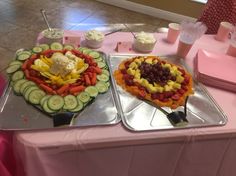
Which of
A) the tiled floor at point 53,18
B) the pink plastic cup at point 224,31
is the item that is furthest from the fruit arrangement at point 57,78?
the tiled floor at point 53,18

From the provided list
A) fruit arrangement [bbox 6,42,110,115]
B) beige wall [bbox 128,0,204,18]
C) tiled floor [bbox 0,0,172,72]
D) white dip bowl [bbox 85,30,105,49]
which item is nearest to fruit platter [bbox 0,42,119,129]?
fruit arrangement [bbox 6,42,110,115]

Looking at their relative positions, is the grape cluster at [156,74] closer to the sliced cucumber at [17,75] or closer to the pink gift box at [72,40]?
the pink gift box at [72,40]

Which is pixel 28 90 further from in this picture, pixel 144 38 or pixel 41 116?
pixel 144 38

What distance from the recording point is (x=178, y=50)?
1.25 metres

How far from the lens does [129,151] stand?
878mm

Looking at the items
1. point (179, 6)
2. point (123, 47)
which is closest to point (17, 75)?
point (123, 47)

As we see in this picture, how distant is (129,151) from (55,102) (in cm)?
28

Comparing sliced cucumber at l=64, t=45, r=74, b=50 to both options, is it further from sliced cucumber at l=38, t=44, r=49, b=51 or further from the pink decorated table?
the pink decorated table

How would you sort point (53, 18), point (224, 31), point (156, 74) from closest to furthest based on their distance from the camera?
point (156, 74) < point (224, 31) < point (53, 18)

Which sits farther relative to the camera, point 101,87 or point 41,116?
point 101,87

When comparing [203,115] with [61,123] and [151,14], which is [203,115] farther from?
[151,14]

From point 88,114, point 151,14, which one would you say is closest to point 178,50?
point 88,114

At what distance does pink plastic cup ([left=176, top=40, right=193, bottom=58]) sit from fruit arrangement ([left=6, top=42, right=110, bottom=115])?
372mm

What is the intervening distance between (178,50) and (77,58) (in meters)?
0.48
